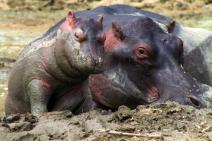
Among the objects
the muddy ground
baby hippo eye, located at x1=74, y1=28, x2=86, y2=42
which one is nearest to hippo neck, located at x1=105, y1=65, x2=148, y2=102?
baby hippo eye, located at x1=74, y1=28, x2=86, y2=42

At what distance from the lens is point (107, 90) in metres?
5.26

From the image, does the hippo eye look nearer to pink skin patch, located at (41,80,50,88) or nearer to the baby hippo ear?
the baby hippo ear

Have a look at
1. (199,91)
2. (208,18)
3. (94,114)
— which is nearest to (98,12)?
(199,91)

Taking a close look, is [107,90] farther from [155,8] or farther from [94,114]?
[155,8]

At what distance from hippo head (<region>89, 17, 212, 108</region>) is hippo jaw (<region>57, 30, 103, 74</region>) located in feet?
1.05

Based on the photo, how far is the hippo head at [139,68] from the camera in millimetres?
5086

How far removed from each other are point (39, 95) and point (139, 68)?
0.82 meters

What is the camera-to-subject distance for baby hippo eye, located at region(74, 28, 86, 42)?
→ 16.1ft

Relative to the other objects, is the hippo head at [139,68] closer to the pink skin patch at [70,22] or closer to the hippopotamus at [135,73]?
the hippopotamus at [135,73]

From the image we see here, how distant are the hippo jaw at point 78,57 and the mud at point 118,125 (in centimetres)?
57

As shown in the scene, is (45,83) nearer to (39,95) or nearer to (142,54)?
(39,95)

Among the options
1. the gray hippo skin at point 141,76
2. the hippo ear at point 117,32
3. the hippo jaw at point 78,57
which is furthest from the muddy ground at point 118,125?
the hippo ear at point 117,32

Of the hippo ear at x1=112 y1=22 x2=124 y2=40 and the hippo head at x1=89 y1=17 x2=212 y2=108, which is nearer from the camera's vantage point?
the hippo head at x1=89 y1=17 x2=212 y2=108

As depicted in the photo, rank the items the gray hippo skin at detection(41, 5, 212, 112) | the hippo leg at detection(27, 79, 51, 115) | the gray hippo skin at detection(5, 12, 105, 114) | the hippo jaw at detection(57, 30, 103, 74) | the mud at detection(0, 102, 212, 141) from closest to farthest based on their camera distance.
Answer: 1. the mud at detection(0, 102, 212, 141)
2. the hippo jaw at detection(57, 30, 103, 74)
3. the gray hippo skin at detection(5, 12, 105, 114)
4. the gray hippo skin at detection(41, 5, 212, 112)
5. the hippo leg at detection(27, 79, 51, 115)
